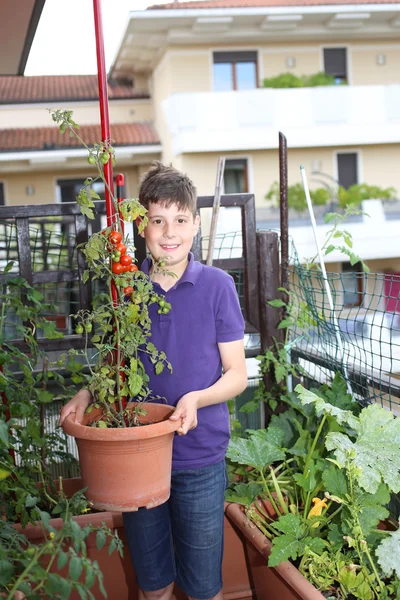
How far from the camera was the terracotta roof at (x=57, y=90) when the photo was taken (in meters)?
14.9

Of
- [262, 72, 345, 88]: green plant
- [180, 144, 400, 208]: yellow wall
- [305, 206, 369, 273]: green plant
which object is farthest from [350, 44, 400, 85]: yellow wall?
[305, 206, 369, 273]: green plant

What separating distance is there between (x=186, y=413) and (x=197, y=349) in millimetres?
Answer: 233

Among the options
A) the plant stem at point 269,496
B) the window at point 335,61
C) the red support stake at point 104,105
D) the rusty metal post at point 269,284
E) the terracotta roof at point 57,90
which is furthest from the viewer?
the window at point 335,61

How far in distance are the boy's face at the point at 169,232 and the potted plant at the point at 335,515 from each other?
54cm

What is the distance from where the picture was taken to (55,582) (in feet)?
3.81

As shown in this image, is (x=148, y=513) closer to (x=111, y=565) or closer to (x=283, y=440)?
(x=111, y=565)

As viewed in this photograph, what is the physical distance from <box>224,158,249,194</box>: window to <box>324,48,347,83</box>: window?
2.85 metres

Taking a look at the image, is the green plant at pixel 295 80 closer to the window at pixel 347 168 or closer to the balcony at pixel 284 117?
A: the balcony at pixel 284 117

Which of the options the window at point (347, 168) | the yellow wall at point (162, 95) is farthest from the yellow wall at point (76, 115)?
the window at point (347, 168)

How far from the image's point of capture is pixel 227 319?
5.75 feet

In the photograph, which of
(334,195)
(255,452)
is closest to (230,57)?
(334,195)

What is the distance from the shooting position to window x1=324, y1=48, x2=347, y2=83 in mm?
14984

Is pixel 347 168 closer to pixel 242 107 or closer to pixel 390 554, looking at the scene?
pixel 242 107

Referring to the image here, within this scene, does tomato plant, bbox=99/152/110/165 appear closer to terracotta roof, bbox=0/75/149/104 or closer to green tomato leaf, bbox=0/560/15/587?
green tomato leaf, bbox=0/560/15/587
